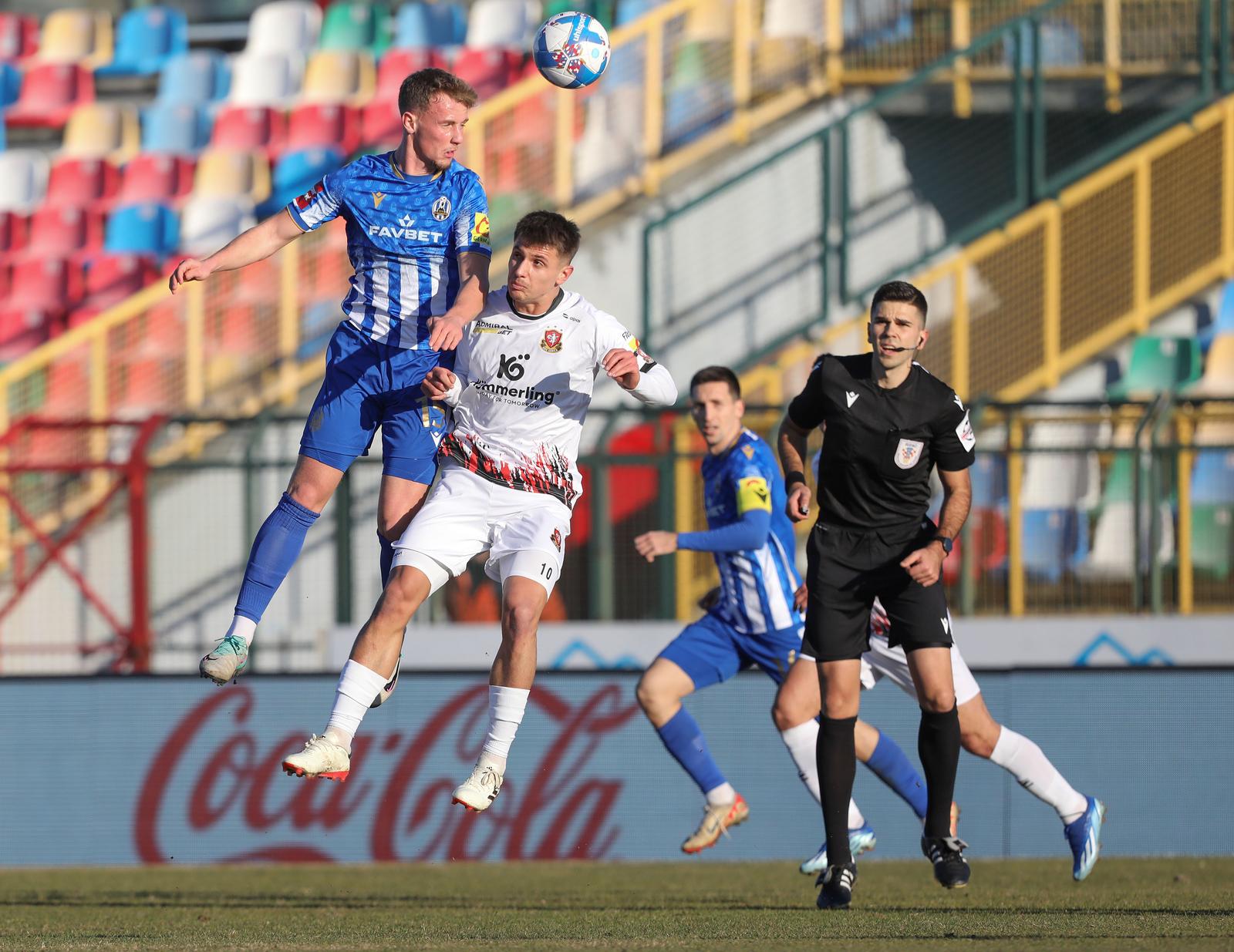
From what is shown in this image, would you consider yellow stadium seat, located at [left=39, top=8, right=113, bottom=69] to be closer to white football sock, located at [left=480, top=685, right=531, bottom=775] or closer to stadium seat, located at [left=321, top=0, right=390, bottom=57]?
stadium seat, located at [left=321, top=0, right=390, bottom=57]

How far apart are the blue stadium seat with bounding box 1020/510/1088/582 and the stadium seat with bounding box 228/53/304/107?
9.79m

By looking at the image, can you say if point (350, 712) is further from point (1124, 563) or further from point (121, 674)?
point (1124, 563)

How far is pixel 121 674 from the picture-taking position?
1123cm

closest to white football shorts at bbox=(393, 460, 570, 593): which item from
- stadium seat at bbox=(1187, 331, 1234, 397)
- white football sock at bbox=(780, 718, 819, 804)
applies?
white football sock at bbox=(780, 718, 819, 804)

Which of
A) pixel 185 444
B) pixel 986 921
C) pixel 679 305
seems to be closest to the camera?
pixel 986 921

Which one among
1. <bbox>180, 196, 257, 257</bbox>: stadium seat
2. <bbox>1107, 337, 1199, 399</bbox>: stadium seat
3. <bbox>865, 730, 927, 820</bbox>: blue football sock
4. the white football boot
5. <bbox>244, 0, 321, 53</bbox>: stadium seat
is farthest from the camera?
<bbox>244, 0, 321, 53</bbox>: stadium seat

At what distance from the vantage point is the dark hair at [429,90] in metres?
7.09

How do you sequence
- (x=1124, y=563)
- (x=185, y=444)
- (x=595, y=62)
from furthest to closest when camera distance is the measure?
(x=185, y=444) < (x=1124, y=563) < (x=595, y=62)

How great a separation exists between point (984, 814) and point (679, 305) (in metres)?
4.99

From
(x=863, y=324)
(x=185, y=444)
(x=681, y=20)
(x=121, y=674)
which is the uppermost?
(x=681, y=20)

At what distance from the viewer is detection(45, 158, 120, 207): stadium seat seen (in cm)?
1795

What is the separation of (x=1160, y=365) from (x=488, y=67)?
662cm

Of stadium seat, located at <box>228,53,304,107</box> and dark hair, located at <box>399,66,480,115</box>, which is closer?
dark hair, located at <box>399,66,480,115</box>

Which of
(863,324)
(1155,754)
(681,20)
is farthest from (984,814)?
(681,20)
